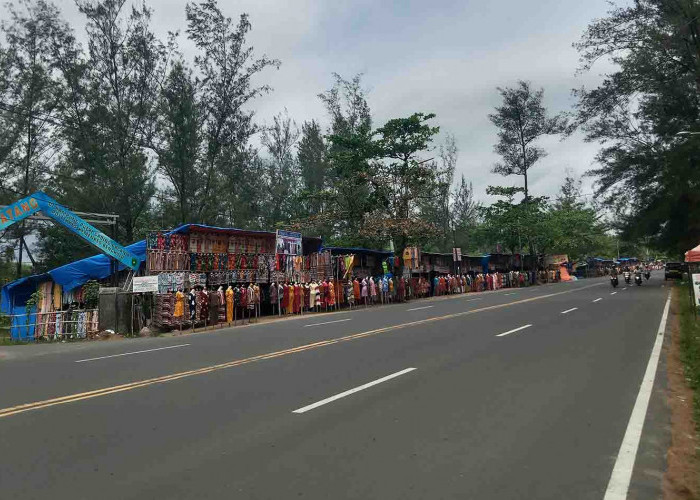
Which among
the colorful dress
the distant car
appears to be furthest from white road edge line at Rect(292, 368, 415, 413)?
the distant car

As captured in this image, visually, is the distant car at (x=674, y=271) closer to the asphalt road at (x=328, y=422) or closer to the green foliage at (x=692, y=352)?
the green foliage at (x=692, y=352)

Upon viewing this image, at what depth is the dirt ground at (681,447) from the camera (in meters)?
4.29

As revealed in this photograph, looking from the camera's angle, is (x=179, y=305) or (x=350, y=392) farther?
(x=179, y=305)

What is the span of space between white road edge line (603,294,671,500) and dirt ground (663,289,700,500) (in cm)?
28

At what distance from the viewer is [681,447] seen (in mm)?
5273

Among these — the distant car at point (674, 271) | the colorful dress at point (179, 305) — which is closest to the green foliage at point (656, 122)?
the distant car at point (674, 271)

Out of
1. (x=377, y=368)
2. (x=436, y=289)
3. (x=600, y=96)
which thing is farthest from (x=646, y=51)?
(x=377, y=368)

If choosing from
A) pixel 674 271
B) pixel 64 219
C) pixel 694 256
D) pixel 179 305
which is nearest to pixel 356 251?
pixel 179 305

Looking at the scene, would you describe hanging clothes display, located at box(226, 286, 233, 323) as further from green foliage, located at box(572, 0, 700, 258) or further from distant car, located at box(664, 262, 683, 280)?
distant car, located at box(664, 262, 683, 280)

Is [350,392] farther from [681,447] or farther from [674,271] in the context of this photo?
[674,271]

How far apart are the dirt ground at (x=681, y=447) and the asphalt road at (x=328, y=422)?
0.48m

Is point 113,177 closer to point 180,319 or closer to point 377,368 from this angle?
point 180,319

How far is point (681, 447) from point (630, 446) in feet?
1.68

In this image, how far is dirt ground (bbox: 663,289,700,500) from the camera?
4285 mm
